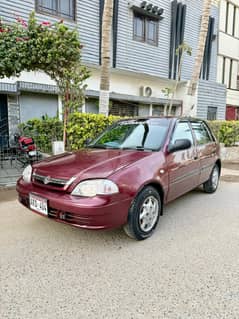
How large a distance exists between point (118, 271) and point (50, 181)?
1290 mm

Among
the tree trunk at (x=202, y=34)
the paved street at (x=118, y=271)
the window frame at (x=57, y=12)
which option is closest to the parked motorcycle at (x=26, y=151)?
the paved street at (x=118, y=271)

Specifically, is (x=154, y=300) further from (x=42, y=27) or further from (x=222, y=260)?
(x=42, y=27)

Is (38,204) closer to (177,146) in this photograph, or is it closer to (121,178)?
(121,178)

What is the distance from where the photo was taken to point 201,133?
477 cm

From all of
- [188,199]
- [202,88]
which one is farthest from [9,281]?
[202,88]

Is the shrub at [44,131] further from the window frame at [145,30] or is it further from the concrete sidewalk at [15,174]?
the window frame at [145,30]

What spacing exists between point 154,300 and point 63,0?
10.4 m

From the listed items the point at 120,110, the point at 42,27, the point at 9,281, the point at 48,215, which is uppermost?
the point at 42,27

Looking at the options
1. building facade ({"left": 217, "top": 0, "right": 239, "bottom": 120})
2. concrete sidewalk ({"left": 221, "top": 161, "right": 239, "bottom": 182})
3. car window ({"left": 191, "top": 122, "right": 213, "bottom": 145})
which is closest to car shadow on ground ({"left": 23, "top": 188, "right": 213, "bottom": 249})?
car window ({"left": 191, "top": 122, "right": 213, "bottom": 145})

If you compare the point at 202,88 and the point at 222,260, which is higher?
the point at 202,88

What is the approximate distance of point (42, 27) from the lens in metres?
4.94

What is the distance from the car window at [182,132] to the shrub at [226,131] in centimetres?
566

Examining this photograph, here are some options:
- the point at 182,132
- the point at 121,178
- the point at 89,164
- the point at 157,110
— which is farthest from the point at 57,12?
the point at 121,178

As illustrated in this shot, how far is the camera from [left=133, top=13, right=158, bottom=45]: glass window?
37.1 ft
